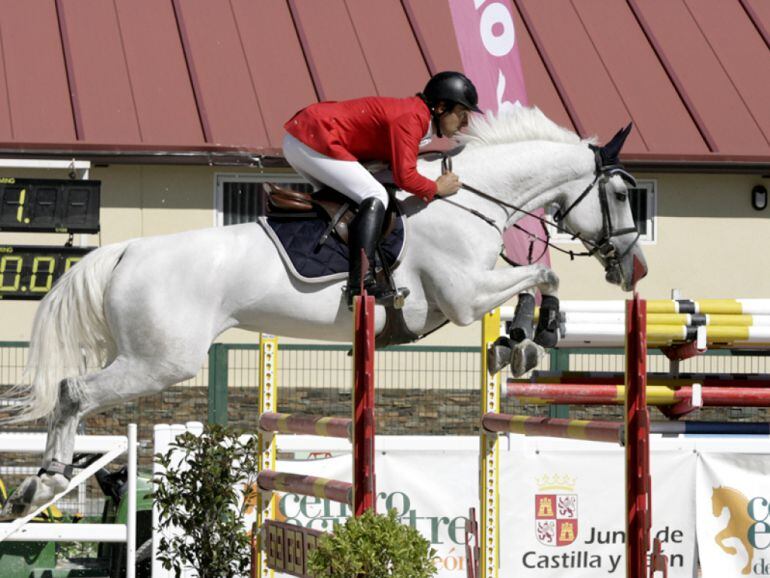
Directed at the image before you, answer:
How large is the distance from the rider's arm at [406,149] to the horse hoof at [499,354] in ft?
2.97

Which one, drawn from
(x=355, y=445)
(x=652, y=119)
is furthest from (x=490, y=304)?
(x=652, y=119)

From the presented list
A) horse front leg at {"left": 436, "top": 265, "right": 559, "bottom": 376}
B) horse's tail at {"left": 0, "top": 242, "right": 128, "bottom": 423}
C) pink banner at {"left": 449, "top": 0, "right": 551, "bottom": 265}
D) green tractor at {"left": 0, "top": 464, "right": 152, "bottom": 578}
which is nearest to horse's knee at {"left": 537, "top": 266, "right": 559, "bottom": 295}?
horse front leg at {"left": 436, "top": 265, "right": 559, "bottom": 376}

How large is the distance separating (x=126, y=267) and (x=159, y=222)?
325 inches

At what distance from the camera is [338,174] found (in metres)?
6.06

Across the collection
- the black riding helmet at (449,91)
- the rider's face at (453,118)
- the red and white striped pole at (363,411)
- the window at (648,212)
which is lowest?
the red and white striped pole at (363,411)

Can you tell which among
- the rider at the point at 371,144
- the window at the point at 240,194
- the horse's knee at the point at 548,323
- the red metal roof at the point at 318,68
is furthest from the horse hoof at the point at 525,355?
the window at the point at 240,194

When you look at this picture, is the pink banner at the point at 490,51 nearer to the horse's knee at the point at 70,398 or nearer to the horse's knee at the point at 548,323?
the horse's knee at the point at 548,323

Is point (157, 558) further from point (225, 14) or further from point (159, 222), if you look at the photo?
point (225, 14)

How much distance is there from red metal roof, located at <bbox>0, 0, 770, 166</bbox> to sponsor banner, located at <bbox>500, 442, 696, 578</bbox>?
6.70 metres

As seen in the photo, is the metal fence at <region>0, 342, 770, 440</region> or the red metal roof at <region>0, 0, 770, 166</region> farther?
the red metal roof at <region>0, 0, 770, 166</region>

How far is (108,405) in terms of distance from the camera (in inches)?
237

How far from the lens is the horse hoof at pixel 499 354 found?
20.9ft

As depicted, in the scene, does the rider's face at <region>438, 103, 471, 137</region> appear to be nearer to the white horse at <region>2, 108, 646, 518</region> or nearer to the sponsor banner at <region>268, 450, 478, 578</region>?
the white horse at <region>2, 108, 646, 518</region>

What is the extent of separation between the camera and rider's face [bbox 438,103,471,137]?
6191mm
